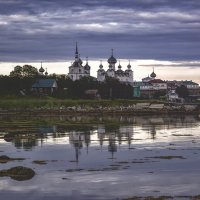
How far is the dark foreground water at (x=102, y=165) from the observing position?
2533cm

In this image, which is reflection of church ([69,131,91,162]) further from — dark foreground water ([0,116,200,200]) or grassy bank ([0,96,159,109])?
grassy bank ([0,96,159,109])

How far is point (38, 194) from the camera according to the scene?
81.3ft

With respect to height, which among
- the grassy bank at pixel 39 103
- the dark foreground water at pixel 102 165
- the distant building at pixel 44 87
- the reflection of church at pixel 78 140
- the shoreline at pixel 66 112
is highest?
the distant building at pixel 44 87

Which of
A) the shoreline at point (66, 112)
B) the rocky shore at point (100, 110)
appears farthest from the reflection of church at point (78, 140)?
the rocky shore at point (100, 110)

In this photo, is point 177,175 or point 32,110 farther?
→ point 32,110

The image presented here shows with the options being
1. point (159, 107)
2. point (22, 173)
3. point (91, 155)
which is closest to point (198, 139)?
point (91, 155)

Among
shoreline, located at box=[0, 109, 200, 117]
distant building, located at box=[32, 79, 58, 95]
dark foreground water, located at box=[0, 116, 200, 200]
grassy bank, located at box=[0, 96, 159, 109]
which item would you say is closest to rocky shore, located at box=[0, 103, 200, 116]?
shoreline, located at box=[0, 109, 200, 117]

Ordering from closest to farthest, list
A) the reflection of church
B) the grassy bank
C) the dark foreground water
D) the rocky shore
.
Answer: the dark foreground water < the reflection of church < the rocky shore < the grassy bank

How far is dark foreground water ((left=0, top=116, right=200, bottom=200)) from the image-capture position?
25.3 metres

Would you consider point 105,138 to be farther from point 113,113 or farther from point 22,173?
point 113,113

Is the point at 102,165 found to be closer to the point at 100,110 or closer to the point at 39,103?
the point at 100,110

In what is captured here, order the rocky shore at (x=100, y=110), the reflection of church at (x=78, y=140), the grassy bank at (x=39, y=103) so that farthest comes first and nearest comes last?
the grassy bank at (x=39, y=103), the rocky shore at (x=100, y=110), the reflection of church at (x=78, y=140)

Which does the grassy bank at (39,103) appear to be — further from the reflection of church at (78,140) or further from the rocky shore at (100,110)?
the reflection of church at (78,140)

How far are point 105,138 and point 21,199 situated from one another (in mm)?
28230
